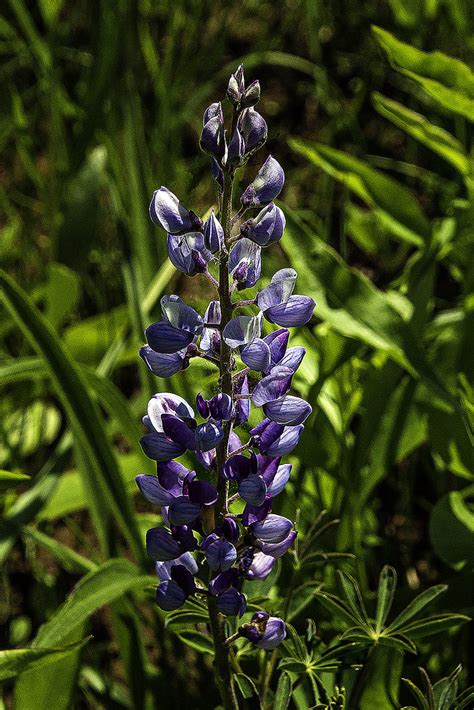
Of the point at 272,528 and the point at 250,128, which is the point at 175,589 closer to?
the point at 272,528

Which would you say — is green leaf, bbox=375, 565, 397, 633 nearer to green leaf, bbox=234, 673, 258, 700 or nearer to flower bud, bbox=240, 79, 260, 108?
green leaf, bbox=234, 673, 258, 700

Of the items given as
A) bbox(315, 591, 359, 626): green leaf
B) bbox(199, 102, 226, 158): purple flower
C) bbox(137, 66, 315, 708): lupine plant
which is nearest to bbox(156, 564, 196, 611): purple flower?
bbox(137, 66, 315, 708): lupine plant

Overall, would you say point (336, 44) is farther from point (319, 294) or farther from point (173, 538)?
point (173, 538)

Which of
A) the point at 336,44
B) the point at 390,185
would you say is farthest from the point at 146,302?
the point at 336,44

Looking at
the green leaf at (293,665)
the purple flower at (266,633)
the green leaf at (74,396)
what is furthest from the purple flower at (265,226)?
the green leaf at (74,396)

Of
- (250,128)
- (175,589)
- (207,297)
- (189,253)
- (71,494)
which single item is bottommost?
(71,494)

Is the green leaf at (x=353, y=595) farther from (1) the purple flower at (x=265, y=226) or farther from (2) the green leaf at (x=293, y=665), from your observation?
(1) the purple flower at (x=265, y=226)

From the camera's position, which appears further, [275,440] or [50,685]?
[50,685]

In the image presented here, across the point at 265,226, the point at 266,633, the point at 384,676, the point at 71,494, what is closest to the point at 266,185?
the point at 265,226
